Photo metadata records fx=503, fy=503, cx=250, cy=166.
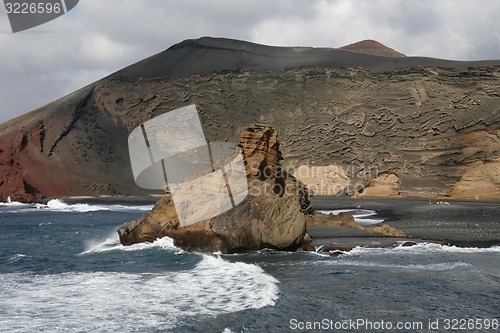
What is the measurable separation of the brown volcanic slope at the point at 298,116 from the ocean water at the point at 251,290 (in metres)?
36.5

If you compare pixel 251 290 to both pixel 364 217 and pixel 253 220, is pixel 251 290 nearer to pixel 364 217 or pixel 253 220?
pixel 253 220

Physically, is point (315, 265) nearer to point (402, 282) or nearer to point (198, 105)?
point (402, 282)

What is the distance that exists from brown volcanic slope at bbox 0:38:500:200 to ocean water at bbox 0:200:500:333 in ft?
120

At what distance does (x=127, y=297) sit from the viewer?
13.7 metres

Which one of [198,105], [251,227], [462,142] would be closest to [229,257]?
[251,227]

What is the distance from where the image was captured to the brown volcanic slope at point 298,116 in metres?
56.9

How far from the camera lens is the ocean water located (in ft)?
37.9

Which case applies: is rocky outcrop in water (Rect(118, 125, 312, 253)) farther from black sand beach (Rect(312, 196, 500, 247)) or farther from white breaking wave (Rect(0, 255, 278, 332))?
black sand beach (Rect(312, 196, 500, 247))

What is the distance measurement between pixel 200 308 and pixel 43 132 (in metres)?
75.3

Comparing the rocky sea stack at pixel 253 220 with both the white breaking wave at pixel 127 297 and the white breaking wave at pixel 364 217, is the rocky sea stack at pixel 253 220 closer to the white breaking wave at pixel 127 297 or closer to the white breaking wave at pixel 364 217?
the white breaking wave at pixel 127 297

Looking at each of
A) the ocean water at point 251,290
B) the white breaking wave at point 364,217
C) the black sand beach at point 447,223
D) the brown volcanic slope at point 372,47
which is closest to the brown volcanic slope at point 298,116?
the black sand beach at point 447,223

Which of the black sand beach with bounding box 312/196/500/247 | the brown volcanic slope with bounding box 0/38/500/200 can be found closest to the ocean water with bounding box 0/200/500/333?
the black sand beach with bounding box 312/196/500/247

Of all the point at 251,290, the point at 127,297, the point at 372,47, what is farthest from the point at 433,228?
the point at 372,47

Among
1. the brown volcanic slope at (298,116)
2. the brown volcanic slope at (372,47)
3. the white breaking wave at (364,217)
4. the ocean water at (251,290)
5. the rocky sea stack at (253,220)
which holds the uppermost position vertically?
the brown volcanic slope at (372,47)
